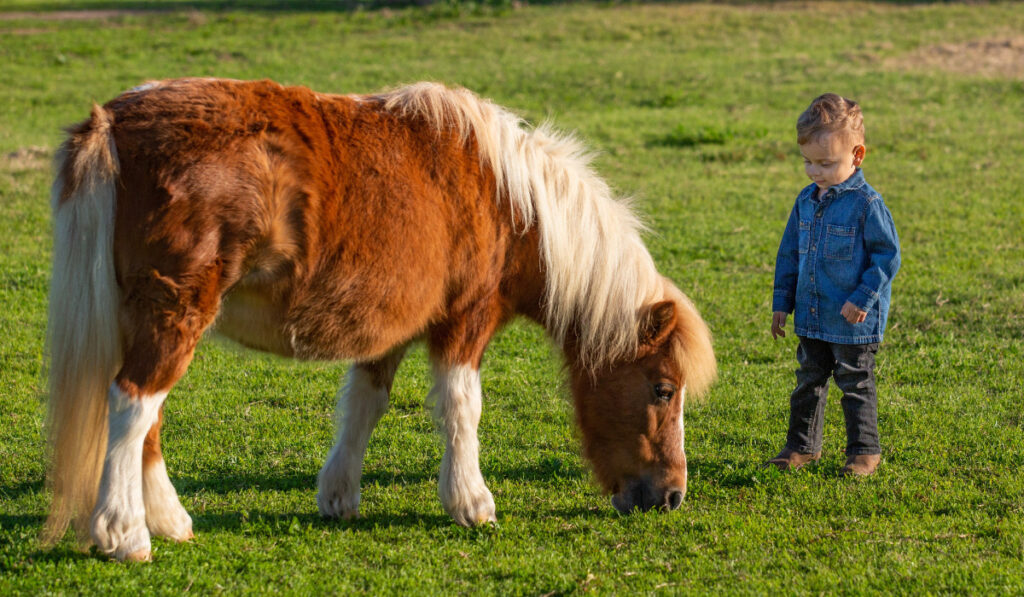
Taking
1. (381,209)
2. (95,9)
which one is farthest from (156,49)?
(381,209)

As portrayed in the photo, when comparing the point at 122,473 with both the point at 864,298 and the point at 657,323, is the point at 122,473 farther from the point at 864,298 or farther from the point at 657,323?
the point at 864,298

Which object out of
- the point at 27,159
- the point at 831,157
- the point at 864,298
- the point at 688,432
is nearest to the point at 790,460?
the point at 688,432

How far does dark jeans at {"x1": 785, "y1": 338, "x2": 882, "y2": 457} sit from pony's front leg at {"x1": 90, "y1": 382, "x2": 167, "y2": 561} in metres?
3.13

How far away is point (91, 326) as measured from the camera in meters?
3.69

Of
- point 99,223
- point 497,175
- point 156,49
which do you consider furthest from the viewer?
point 156,49

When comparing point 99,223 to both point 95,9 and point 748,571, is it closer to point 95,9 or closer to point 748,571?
point 748,571

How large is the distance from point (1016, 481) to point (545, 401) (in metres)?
2.58

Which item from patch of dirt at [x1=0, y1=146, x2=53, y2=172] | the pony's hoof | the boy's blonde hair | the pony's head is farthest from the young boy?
patch of dirt at [x1=0, y1=146, x2=53, y2=172]

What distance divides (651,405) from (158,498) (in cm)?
215

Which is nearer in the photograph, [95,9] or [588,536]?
[588,536]

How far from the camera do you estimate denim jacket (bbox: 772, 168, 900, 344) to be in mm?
4855

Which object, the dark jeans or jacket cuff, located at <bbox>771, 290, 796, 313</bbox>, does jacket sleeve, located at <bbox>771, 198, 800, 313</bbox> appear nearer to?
jacket cuff, located at <bbox>771, 290, 796, 313</bbox>

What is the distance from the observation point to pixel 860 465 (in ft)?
16.4

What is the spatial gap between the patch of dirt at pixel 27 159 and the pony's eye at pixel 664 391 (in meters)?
8.66
